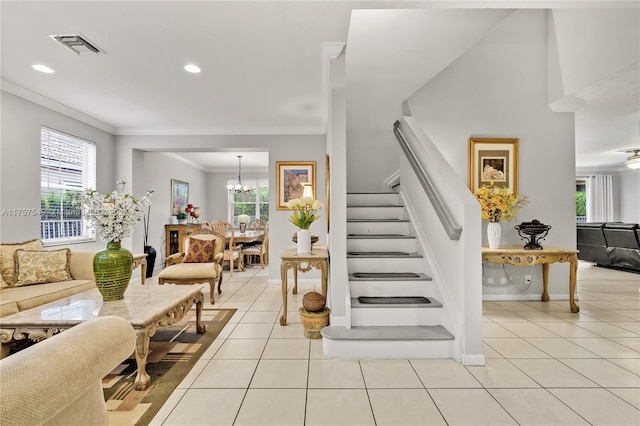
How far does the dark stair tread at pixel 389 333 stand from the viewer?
250cm

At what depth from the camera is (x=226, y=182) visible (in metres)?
9.88

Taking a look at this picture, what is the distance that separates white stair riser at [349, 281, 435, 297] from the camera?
9.78ft

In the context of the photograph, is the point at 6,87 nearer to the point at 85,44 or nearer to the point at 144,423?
the point at 85,44

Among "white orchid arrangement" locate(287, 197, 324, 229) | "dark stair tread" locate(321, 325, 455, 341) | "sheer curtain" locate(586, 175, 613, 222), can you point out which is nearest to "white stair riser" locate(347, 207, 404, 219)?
"white orchid arrangement" locate(287, 197, 324, 229)

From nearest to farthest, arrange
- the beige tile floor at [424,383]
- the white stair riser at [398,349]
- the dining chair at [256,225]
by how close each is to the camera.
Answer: the beige tile floor at [424,383] < the white stair riser at [398,349] < the dining chair at [256,225]

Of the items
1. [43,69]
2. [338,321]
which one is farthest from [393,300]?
[43,69]

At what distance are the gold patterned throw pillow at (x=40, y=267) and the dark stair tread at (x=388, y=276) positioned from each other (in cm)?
305

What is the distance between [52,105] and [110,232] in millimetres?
2823

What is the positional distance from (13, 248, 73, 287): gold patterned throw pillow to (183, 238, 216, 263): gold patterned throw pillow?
1324 millimetres

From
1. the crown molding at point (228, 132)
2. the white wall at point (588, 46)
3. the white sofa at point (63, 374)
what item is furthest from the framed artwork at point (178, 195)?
the white wall at point (588, 46)

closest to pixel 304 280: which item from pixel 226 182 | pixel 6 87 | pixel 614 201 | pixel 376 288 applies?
pixel 376 288

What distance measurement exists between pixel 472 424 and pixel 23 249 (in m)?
4.30

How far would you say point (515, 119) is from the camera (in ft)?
13.6

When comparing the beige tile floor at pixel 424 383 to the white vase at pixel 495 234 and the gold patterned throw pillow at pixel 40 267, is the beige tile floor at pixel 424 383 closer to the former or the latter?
the white vase at pixel 495 234
